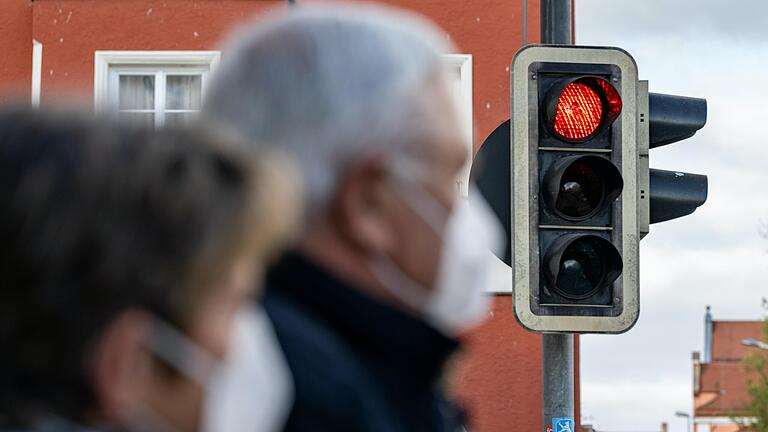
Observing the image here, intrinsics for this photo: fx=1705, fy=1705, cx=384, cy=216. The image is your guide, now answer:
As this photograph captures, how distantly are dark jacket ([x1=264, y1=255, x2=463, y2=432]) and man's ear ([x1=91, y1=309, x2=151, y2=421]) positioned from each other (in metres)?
0.56

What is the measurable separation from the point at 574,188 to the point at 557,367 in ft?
2.61

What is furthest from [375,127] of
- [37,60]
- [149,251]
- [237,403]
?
[37,60]

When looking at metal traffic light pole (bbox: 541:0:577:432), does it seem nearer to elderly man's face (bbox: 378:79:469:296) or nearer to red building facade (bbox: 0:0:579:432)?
elderly man's face (bbox: 378:79:469:296)

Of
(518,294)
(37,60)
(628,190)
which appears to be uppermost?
(37,60)

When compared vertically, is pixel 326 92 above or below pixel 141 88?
below

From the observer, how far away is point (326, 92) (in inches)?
90.0

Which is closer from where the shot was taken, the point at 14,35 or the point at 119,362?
the point at 119,362

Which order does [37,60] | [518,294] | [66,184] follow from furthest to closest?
[37,60] < [518,294] < [66,184]

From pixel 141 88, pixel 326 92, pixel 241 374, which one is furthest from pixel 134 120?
pixel 141 88

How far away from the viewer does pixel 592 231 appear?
6719 millimetres

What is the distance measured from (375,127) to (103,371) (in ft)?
2.54

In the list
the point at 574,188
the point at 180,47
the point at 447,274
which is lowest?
the point at 447,274

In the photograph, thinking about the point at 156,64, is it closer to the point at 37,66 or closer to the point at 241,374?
the point at 37,66

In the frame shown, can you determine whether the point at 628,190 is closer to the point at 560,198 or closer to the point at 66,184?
the point at 560,198
